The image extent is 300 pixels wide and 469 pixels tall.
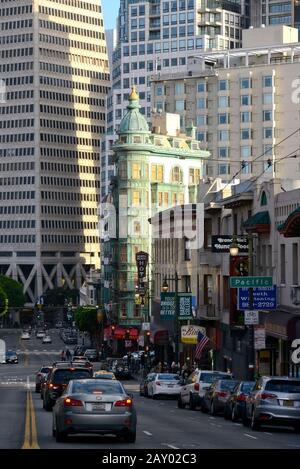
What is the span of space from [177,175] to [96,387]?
111 meters

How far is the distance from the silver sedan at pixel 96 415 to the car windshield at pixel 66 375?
17.0 metres

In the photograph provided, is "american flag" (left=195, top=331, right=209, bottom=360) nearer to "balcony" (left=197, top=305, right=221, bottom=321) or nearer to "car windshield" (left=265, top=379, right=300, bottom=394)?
"balcony" (left=197, top=305, right=221, bottom=321)

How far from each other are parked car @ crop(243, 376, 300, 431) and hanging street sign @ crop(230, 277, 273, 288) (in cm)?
1902

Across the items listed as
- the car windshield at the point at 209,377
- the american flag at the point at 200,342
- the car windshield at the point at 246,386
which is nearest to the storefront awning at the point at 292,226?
the car windshield at the point at 209,377

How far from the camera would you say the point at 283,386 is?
1657 inches

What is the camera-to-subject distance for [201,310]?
3794 inches

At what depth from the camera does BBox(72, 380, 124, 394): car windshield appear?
33.7 meters

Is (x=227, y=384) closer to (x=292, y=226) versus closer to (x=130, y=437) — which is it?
(x=292, y=226)

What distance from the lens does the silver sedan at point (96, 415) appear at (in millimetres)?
33094

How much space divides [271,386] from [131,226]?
98711 mm

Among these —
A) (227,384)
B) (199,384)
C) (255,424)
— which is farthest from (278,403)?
(199,384)

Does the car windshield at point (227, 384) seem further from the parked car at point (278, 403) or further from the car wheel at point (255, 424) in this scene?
the parked car at point (278, 403)

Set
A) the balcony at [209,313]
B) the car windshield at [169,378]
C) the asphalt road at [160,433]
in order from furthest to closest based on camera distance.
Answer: the balcony at [209,313] < the car windshield at [169,378] < the asphalt road at [160,433]
